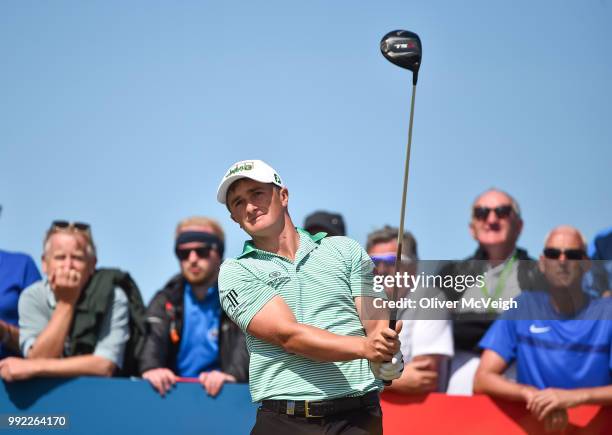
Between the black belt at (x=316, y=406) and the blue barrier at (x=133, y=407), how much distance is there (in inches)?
92.7

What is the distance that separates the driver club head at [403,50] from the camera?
5.03 m

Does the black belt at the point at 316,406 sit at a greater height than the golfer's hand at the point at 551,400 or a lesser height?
lesser

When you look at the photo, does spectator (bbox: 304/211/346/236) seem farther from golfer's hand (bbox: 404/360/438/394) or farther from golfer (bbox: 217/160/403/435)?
golfer (bbox: 217/160/403/435)

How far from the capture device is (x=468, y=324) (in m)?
7.45

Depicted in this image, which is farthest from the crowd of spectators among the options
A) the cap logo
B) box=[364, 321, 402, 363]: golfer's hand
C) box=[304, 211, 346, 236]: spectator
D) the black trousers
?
box=[364, 321, 402, 363]: golfer's hand

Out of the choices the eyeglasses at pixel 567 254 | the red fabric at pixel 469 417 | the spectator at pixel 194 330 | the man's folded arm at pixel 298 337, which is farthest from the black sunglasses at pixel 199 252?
the man's folded arm at pixel 298 337

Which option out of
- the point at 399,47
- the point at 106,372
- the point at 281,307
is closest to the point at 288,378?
the point at 281,307

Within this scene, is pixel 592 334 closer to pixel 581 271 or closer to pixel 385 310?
pixel 581 271

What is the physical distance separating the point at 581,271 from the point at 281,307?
3.17 m

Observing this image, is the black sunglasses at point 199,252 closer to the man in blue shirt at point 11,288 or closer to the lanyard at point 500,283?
the man in blue shirt at point 11,288

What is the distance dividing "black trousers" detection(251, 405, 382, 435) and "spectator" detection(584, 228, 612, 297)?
2.74 m

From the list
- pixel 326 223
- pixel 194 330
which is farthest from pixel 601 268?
pixel 194 330

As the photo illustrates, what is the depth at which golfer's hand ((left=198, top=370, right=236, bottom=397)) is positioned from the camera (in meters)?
7.37

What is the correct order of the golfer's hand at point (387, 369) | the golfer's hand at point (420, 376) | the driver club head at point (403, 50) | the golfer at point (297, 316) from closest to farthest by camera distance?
1. the golfer's hand at point (387, 369)
2. the golfer at point (297, 316)
3. the driver club head at point (403, 50)
4. the golfer's hand at point (420, 376)
